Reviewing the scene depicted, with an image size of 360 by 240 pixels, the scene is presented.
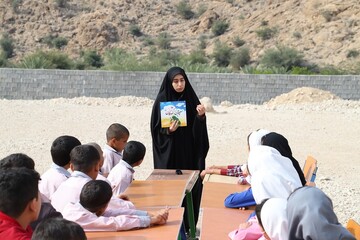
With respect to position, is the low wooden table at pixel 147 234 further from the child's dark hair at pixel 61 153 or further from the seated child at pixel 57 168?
the child's dark hair at pixel 61 153

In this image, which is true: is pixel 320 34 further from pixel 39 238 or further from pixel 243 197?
pixel 39 238

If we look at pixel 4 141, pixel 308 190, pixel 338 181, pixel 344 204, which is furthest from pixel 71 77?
pixel 308 190

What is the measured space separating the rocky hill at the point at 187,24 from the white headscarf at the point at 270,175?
31.0 meters

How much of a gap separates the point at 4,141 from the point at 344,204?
7695 mm

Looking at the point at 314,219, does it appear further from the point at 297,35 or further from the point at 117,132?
the point at 297,35

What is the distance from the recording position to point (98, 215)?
4418 mm

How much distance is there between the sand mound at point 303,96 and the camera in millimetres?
20325

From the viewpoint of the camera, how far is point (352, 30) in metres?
37.6

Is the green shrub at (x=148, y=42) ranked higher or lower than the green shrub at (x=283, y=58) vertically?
higher

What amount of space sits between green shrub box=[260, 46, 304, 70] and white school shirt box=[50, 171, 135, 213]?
96.5ft

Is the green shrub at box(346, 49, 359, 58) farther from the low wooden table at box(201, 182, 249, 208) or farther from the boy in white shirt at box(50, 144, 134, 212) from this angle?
the boy in white shirt at box(50, 144, 134, 212)

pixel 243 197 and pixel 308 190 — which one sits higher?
pixel 308 190

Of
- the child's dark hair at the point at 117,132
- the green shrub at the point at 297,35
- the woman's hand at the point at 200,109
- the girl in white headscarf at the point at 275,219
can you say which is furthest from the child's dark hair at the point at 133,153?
the green shrub at the point at 297,35

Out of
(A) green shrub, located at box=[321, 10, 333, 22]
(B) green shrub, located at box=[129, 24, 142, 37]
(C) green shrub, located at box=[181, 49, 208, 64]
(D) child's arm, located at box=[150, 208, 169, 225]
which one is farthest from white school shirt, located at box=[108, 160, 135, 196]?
(B) green shrub, located at box=[129, 24, 142, 37]
